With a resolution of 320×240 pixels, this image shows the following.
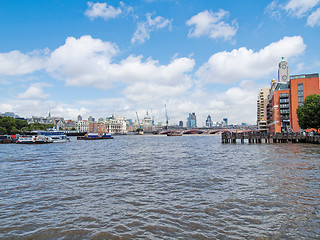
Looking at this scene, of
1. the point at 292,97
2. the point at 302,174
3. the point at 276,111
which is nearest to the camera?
the point at 302,174

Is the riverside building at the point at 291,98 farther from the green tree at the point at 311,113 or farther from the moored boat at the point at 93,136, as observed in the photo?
the moored boat at the point at 93,136

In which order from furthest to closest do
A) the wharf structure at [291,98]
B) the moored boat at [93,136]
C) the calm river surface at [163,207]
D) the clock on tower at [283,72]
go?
the clock on tower at [283,72]
the moored boat at [93,136]
the wharf structure at [291,98]
the calm river surface at [163,207]

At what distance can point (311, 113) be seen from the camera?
66625 millimetres

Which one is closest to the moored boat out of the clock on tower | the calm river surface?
the calm river surface

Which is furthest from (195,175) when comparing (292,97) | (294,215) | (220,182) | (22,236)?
(292,97)

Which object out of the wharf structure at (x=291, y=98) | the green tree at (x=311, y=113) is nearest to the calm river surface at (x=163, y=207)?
the green tree at (x=311, y=113)

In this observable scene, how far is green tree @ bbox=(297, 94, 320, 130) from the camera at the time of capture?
66000mm

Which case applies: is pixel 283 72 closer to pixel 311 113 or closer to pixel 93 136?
pixel 311 113

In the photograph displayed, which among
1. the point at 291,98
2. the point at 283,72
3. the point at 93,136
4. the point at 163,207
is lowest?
the point at 163,207

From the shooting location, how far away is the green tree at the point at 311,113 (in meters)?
66.0

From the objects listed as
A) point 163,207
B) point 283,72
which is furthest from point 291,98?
point 163,207

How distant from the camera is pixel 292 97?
309ft

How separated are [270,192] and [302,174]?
24.5 feet

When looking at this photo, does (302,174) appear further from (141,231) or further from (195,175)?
(141,231)
